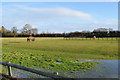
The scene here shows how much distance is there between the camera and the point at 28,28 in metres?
142

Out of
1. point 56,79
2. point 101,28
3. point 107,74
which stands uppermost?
point 101,28

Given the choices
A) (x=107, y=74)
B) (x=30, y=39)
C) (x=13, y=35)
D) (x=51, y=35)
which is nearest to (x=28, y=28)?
(x=13, y=35)

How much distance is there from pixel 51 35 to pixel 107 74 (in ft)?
317

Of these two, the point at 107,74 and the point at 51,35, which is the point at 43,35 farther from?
the point at 107,74

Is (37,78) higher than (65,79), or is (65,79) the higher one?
(65,79)

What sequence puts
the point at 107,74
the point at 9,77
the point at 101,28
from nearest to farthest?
the point at 9,77 < the point at 107,74 < the point at 101,28

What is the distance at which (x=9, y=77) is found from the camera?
23.2ft

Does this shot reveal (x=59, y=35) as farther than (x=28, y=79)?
Yes

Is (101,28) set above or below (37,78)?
above

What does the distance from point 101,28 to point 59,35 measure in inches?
1573

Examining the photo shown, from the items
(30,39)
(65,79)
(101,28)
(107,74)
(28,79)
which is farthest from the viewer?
(101,28)

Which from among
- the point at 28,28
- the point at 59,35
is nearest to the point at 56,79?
the point at 59,35

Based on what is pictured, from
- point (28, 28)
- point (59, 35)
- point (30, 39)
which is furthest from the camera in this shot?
point (28, 28)

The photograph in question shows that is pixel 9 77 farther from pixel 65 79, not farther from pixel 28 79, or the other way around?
pixel 65 79
